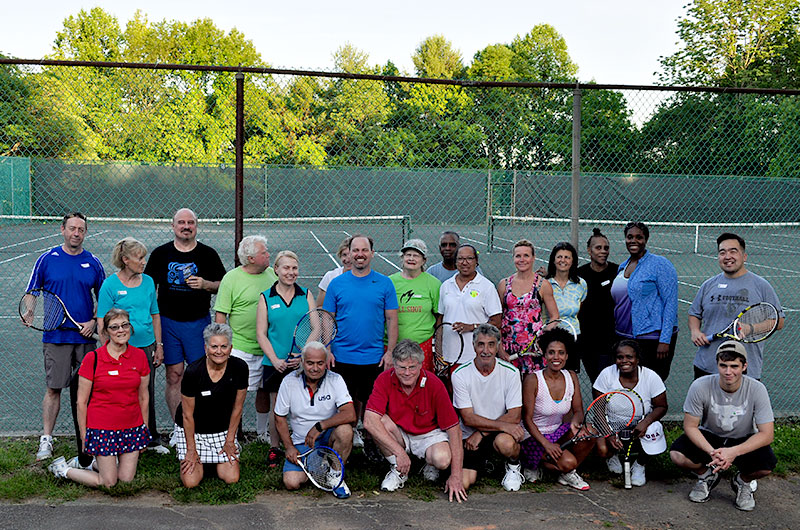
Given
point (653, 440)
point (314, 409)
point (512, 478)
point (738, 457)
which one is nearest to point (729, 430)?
point (738, 457)

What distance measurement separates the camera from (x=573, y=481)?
17.4 ft

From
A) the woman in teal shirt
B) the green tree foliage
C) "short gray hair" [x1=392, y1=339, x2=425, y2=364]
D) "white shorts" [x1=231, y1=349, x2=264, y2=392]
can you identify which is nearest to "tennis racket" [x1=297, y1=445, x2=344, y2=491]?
the woman in teal shirt

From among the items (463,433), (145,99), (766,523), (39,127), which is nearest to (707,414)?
(766,523)

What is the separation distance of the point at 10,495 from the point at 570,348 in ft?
12.9

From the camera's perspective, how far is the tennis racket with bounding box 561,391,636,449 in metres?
5.22

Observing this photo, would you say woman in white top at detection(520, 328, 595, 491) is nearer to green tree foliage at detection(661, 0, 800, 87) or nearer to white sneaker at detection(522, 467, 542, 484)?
white sneaker at detection(522, 467, 542, 484)

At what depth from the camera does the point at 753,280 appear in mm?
5672

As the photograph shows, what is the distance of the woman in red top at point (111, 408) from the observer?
510 cm

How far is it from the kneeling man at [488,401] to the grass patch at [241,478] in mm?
193

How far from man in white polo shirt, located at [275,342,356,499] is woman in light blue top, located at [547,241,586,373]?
70.6 inches

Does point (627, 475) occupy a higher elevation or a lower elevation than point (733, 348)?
lower

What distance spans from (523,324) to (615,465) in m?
1.23

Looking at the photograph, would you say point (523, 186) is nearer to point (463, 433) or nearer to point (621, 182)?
point (621, 182)

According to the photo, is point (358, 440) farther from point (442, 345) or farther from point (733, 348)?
point (733, 348)
